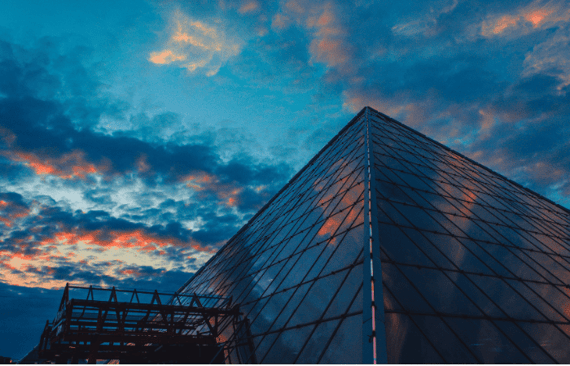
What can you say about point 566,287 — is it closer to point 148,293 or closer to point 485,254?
point 485,254

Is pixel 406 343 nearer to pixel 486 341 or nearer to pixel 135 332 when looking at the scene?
pixel 486 341

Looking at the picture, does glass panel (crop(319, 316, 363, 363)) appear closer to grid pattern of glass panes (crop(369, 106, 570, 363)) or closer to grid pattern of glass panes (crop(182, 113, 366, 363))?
grid pattern of glass panes (crop(182, 113, 366, 363))

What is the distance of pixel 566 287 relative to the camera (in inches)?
556

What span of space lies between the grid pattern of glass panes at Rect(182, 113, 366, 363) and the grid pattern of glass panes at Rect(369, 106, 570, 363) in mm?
1167

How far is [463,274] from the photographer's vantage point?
11984 mm

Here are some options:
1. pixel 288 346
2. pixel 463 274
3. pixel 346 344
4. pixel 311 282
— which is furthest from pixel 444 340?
pixel 311 282

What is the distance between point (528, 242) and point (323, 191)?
11.6 metres

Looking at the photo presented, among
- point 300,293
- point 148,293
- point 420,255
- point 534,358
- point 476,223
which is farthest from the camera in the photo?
point 148,293

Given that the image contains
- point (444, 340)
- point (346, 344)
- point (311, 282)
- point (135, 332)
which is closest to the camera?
point (444, 340)

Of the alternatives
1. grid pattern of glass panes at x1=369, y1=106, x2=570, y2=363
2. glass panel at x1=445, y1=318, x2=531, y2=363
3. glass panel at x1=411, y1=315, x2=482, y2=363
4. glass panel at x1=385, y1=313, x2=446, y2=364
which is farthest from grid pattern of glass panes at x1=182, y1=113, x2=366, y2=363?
glass panel at x1=445, y1=318, x2=531, y2=363

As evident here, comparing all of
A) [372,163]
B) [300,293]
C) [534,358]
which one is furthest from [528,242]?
[300,293]

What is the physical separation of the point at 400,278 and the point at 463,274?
3291 mm

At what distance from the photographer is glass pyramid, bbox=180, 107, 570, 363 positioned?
9062mm

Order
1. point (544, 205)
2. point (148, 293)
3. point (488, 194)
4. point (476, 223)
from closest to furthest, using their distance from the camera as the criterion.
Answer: point (476, 223) → point (148, 293) → point (488, 194) → point (544, 205)
